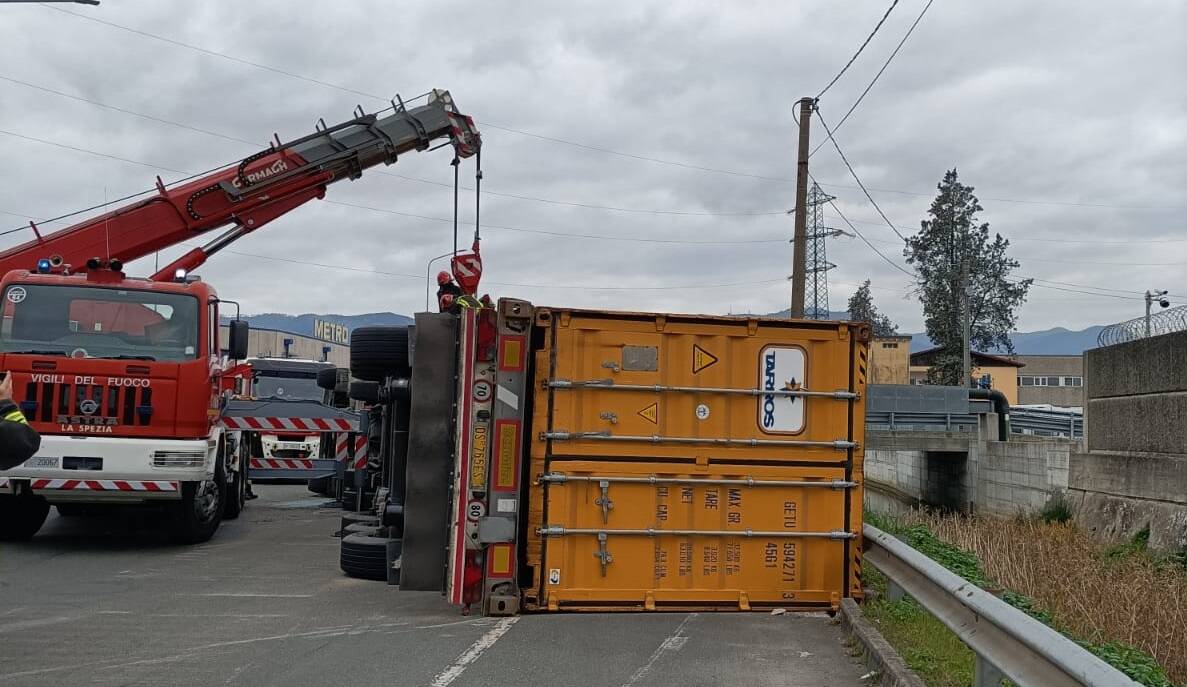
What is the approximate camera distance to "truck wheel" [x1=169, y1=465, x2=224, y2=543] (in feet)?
39.9

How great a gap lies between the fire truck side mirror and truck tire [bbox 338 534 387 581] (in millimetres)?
3374

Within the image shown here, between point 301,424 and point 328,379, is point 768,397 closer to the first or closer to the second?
point 328,379

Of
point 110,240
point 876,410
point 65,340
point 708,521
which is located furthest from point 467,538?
point 876,410

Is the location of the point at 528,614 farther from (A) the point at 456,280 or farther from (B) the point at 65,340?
(B) the point at 65,340

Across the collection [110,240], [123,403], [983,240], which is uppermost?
[983,240]

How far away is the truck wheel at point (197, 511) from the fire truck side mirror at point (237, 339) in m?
1.39

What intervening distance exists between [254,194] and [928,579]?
10837 millimetres

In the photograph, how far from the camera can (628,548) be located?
8.04m

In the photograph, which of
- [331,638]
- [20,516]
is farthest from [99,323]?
[331,638]

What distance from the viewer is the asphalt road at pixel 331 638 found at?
6.35 m

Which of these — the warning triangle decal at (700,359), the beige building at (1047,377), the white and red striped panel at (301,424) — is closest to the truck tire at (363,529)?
the white and red striped panel at (301,424)

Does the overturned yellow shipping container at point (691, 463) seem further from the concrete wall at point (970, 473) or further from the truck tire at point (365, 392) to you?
the concrete wall at point (970, 473)

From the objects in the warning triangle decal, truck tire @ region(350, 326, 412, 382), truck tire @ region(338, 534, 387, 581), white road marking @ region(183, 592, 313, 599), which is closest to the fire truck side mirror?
truck tire @ region(350, 326, 412, 382)

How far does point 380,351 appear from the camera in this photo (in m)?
10.0
